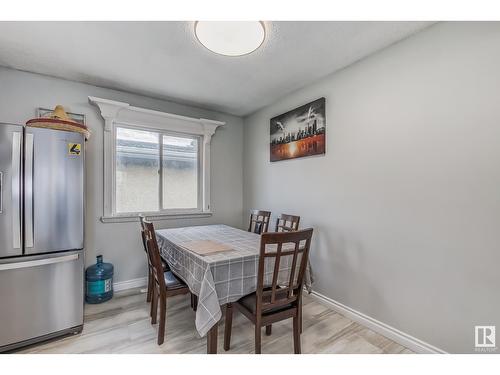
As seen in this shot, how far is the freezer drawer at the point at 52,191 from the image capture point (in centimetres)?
176

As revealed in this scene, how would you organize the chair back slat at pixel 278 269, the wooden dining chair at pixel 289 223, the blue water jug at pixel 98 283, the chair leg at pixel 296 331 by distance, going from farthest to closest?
the blue water jug at pixel 98 283
the wooden dining chair at pixel 289 223
the chair leg at pixel 296 331
the chair back slat at pixel 278 269

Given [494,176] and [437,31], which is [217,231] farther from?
[437,31]

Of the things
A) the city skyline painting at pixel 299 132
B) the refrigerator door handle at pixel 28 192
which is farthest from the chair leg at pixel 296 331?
the refrigerator door handle at pixel 28 192

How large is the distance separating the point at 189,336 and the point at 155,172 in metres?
2.06

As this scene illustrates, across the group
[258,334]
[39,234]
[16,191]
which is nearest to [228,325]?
[258,334]

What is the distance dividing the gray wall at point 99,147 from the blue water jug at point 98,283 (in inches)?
7.2

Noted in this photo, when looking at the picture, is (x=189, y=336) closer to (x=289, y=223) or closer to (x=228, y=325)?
(x=228, y=325)

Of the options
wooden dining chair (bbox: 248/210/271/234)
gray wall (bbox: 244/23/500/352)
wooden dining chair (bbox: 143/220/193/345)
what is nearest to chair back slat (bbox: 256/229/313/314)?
wooden dining chair (bbox: 143/220/193/345)

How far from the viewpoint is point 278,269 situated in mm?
1464

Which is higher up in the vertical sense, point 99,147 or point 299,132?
point 299,132

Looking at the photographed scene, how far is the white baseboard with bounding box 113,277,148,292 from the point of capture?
110 inches

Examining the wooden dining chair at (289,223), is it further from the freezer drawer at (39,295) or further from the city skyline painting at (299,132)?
the freezer drawer at (39,295)

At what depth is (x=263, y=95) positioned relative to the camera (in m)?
2.97
